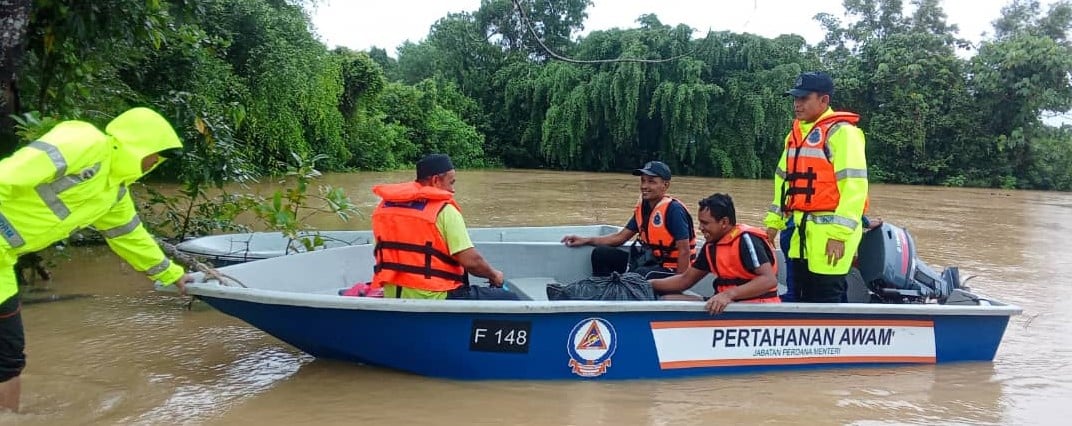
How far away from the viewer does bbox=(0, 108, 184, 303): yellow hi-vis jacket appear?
8.73ft

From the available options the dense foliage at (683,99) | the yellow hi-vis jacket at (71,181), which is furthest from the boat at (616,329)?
the dense foliage at (683,99)

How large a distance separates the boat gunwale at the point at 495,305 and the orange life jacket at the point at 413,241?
0.22 m

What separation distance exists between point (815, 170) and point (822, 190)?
0.11 metres

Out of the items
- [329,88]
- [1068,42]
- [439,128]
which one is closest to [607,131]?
[439,128]

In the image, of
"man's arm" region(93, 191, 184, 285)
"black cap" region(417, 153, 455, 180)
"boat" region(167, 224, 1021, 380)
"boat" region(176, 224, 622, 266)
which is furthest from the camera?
"boat" region(176, 224, 622, 266)

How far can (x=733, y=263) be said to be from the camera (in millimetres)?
4043

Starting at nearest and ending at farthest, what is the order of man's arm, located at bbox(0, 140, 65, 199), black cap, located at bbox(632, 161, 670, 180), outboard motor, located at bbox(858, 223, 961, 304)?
man's arm, located at bbox(0, 140, 65, 199), outboard motor, located at bbox(858, 223, 961, 304), black cap, located at bbox(632, 161, 670, 180)

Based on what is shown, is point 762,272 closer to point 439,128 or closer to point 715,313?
point 715,313

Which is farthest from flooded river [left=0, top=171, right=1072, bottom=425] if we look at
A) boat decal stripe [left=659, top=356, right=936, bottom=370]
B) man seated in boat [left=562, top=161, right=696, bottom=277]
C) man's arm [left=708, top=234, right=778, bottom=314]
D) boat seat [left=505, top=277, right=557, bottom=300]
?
boat seat [left=505, top=277, right=557, bottom=300]

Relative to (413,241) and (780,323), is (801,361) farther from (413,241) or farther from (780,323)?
(413,241)

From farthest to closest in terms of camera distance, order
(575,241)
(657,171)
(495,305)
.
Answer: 1. (575,241)
2. (657,171)
3. (495,305)

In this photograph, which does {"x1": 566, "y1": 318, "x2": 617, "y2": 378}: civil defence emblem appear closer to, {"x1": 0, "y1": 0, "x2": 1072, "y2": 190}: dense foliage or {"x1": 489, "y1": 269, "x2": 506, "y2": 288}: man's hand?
{"x1": 489, "y1": 269, "x2": 506, "y2": 288}: man's hand

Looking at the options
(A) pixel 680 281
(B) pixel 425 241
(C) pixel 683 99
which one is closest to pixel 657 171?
(A) pixel 680 281

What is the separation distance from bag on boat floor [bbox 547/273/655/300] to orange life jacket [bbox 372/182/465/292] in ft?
2.21
